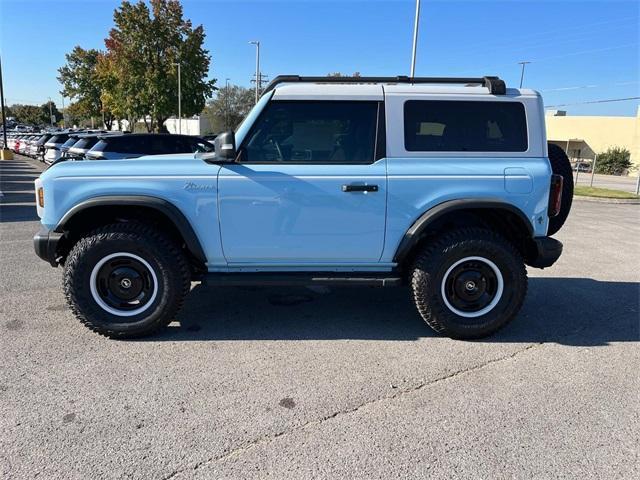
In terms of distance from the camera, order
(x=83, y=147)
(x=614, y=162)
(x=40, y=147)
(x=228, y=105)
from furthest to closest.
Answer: (x=228, y=105)
(x=614, y=162)
(x=40, y=147)
(x=83, y=147)

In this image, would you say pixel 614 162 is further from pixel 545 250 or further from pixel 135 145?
pixel 545 250

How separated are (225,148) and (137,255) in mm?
1135

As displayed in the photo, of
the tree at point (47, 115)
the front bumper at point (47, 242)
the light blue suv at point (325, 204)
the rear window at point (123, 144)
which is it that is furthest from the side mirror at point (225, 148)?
the tree at point (47, 115)

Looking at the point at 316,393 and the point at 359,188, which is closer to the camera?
the point at 316,393

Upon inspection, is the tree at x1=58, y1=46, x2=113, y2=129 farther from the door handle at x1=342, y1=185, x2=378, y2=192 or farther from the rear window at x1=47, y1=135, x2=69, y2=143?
the door handle at x1=342, y1=185, x2=378, y2=192

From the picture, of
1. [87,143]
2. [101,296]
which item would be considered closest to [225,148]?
[101,296]

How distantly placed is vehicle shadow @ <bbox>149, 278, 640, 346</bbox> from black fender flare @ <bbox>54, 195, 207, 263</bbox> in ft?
3.07

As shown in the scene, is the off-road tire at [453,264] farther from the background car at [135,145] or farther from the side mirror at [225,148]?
the background car at [135,145]

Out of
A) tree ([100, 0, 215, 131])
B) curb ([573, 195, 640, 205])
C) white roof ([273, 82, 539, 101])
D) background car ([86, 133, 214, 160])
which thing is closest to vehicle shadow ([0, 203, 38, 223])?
background car ([86, 133, 214, 160])

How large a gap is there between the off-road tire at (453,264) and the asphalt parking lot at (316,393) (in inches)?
6.4

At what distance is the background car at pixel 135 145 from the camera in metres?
12.0

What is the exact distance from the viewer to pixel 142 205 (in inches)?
143

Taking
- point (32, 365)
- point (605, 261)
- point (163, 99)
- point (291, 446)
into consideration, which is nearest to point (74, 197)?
point (32, 365)

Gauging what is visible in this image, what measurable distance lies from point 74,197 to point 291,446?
260 centimetres
